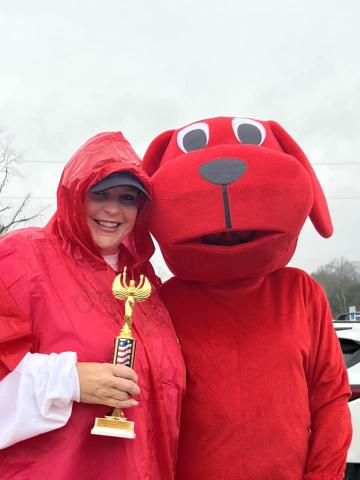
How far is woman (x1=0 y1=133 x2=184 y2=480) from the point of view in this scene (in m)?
1.56

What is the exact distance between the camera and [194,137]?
2.32 meters

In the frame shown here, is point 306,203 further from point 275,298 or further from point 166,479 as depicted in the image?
point 166,479

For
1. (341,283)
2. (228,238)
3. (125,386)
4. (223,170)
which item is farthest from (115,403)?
(341,283)

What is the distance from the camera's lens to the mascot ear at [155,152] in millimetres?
2443

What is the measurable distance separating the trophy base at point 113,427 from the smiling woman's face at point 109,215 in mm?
650

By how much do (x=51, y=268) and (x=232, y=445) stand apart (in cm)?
99

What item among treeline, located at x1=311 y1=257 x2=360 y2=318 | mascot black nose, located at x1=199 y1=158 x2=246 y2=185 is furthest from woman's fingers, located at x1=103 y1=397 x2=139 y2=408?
treeline, located at x1=311 y1=257 x2=360 y2=318

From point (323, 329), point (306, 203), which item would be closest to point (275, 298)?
point (323, 329)

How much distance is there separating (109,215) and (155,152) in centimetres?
58

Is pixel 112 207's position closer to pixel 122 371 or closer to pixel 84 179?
pixel 84 179

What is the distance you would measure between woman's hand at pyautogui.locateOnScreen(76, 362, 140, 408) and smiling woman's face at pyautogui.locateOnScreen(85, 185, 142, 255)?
52cm

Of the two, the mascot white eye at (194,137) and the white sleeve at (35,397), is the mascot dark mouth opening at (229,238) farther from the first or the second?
the white sleeve at (35,397)

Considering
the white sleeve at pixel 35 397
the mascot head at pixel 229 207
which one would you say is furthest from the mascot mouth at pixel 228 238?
the white sleeve at pixel 35 397

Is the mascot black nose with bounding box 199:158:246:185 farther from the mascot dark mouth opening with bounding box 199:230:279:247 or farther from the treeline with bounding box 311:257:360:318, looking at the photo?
the treeline with bounding box 311:257:360:318
